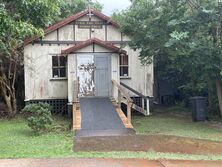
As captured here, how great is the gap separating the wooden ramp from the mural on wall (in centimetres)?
102

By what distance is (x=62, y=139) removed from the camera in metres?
13.7

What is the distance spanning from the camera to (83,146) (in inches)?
482

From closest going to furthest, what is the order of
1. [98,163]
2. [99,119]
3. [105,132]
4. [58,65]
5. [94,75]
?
[98,163]
[105,132]
[99,119]
[94,75]
[58,65]

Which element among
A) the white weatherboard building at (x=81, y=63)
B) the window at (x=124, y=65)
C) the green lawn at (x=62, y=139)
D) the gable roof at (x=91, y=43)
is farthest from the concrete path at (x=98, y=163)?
the window at (x=124, y=65)

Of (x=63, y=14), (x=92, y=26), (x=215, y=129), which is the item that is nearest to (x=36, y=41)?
(x=92, y=26)

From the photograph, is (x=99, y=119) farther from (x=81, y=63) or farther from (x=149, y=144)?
(x=81, y=63)

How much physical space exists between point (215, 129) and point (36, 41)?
1055 centimetres

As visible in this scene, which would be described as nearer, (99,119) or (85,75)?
(99,119)

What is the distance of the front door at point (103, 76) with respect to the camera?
20906 millimetres

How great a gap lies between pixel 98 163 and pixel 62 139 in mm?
4185

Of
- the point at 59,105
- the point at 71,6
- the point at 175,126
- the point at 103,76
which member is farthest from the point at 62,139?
the point at 71,6

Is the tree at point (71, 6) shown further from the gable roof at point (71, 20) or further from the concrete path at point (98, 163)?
the concrete path at point (98, 163)

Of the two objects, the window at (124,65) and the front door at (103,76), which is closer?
the front door at (103,76)

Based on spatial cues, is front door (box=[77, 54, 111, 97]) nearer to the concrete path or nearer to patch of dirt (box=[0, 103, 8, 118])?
patch of dirt (box=[0, 103, 8, 118])
